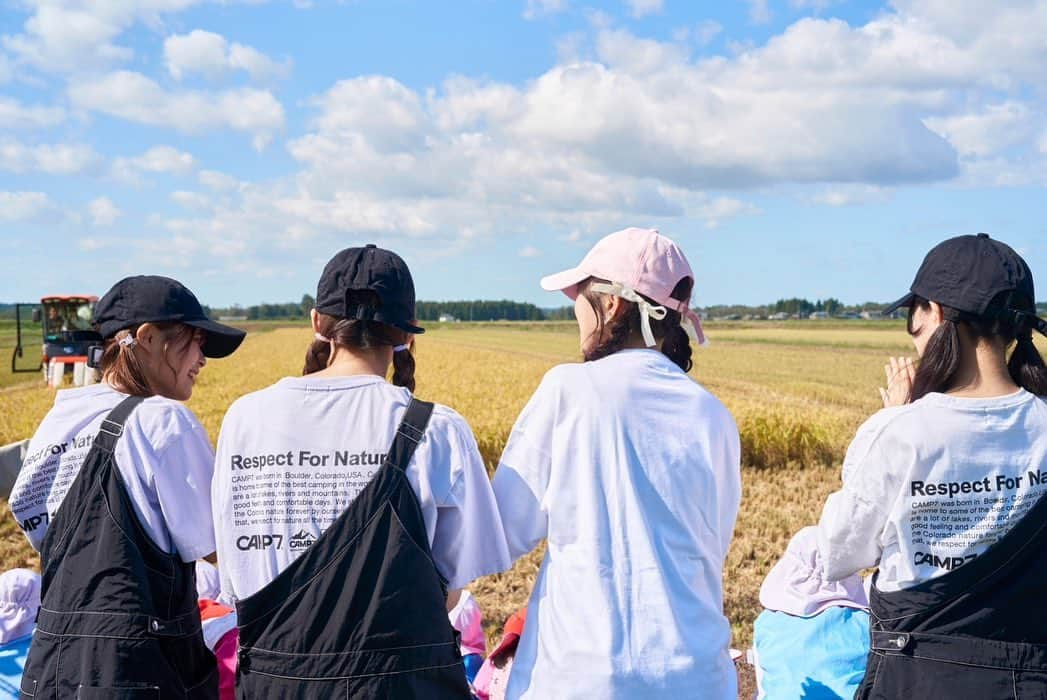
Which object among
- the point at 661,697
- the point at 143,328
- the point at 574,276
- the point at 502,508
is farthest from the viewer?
the point at 143,328

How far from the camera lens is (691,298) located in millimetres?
2789

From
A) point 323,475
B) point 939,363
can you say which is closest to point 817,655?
point 939,363

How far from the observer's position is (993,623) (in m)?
2.54

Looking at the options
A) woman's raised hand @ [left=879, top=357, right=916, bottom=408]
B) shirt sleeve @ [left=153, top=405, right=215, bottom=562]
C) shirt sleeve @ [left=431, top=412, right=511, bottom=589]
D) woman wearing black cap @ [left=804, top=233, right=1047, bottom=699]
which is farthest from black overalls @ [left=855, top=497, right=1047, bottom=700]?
shirt sleeve @ [left=153, top=405, right=215, bottom=562]

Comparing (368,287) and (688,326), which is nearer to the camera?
(368,287)

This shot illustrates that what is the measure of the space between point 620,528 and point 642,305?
65cm

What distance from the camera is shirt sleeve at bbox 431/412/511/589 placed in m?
2.47

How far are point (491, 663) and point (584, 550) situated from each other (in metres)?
1.00

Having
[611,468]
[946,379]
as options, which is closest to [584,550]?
[611,468]

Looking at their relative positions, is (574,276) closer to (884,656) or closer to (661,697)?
(661,697)

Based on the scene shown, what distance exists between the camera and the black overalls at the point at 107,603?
269 cm

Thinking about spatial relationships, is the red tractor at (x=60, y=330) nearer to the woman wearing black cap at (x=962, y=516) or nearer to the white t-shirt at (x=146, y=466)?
the white t-shirt at (x=146, y=466)

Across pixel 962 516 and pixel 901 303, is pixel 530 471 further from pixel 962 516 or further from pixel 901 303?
pixel 901 303

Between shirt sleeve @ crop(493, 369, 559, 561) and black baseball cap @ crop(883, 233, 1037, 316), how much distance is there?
4.17 feet
